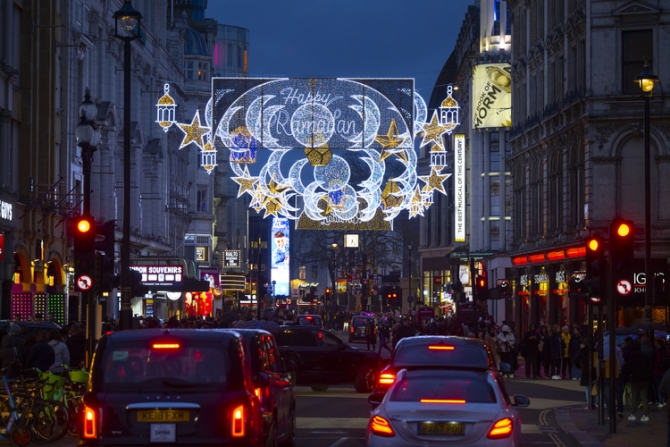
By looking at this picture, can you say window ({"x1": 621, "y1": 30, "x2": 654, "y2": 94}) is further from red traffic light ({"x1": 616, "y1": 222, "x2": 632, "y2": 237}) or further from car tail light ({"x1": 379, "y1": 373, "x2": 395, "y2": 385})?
car tail light ({"x1": 379, "y1": 373, "x2": 395, "y2": 385})

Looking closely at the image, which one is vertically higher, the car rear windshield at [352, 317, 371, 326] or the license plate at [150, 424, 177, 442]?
the license plate at [150, 424, 177, 442]

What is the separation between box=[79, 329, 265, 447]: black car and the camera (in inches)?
484

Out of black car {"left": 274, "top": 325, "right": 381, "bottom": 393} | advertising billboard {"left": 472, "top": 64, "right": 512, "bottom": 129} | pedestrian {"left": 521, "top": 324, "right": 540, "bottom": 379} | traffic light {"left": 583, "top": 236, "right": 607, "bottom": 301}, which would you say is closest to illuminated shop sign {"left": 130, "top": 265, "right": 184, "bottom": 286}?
pedestrian {"left": 521, "top": 324, "right": 540, "bottom": 379}

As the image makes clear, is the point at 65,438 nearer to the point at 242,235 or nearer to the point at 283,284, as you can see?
the point at 283,284

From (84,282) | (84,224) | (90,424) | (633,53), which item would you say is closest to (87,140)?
(84,224)

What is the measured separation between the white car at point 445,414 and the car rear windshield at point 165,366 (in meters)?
1.84

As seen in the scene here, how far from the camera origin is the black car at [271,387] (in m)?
14.2

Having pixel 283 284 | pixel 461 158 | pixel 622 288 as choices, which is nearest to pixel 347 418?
pixel 622 288

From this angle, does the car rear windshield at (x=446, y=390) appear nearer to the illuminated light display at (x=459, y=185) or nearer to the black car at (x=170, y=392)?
the black car at (x=170, y=392)

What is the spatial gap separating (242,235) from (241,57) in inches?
837

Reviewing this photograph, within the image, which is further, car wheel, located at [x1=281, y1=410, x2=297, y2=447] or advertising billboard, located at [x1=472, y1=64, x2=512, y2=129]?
advertising billboard, located at [x1=472, y1=64, x2=512, y2=129]

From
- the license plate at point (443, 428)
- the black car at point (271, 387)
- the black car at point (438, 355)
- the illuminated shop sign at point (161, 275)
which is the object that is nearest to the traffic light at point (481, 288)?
the illuminated shop sign at point (161, 275)

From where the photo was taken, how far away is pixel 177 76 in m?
87.6

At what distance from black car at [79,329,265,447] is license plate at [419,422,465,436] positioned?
1.73 m
